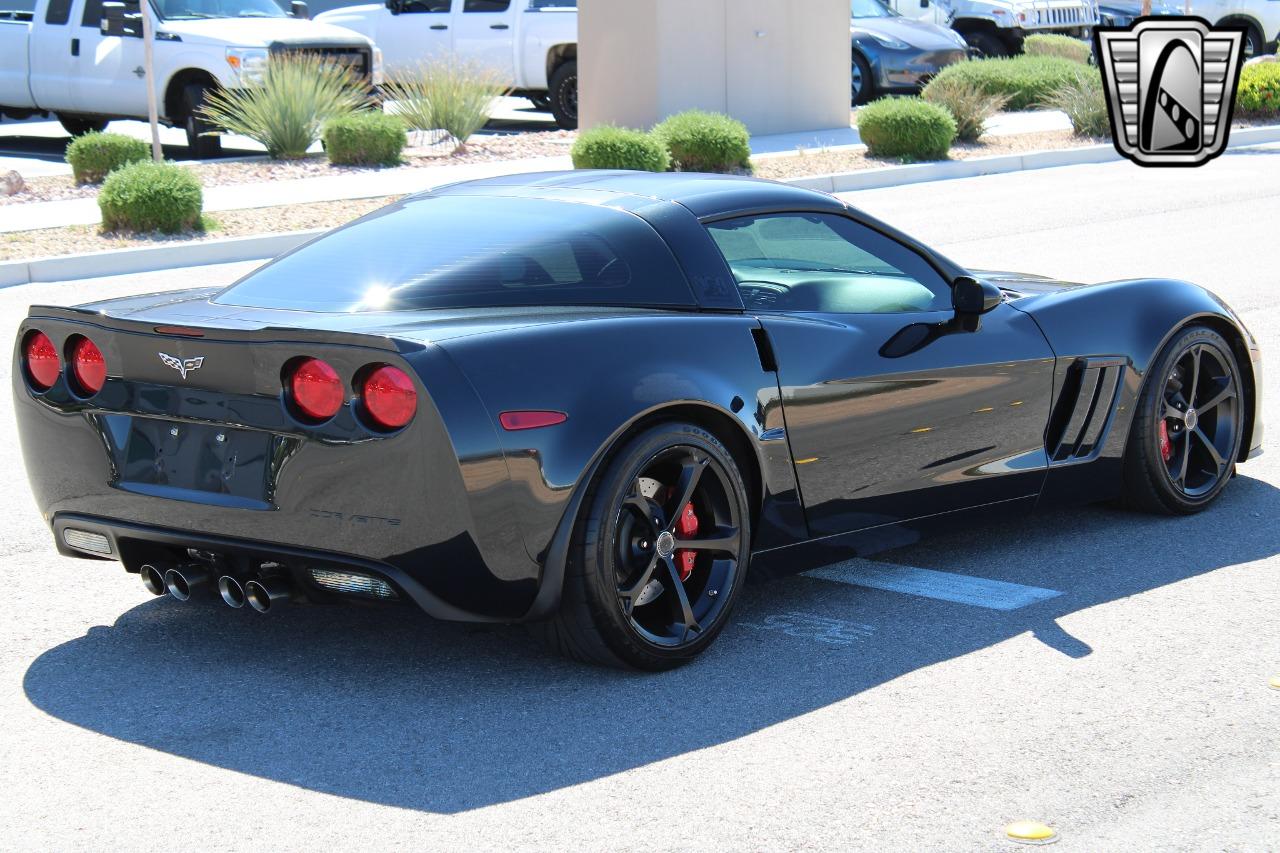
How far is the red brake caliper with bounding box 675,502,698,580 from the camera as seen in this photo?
187 inches

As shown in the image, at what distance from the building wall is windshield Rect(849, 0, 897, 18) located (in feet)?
9.42

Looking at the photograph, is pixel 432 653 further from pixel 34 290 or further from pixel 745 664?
pixel 34 290

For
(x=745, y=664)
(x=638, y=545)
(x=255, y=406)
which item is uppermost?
(x=255, y=406)

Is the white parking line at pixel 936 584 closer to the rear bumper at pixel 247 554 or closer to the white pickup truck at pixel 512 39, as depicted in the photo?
the rear bumper at pixel 247 554

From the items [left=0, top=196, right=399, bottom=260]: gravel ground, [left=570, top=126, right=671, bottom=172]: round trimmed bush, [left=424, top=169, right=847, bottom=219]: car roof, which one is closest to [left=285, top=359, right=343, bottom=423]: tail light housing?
[left=424, top=169, right=847, bottom=219]: car roof

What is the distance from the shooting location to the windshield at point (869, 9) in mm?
26734

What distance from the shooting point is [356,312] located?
15.2 ft

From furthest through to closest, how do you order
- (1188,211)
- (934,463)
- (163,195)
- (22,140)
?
1. (22,140)
2. (1188,211)
3. (163,195)
4. (934,463)

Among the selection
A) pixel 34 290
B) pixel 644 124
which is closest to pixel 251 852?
pixel 34 290

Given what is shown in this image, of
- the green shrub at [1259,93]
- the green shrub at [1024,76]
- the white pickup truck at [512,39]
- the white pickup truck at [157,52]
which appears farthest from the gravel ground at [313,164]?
the green shrub at [1259,93]

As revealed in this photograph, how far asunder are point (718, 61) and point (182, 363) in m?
18.6

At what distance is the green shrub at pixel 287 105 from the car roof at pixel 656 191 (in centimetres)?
1430

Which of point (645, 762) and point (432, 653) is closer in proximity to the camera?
point (645, 762)

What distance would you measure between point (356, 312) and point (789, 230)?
1618mm
